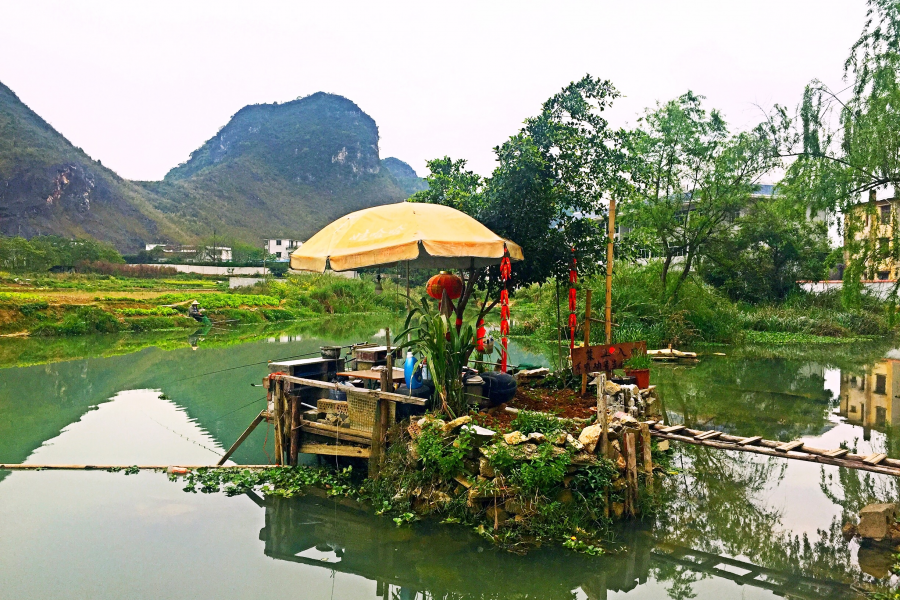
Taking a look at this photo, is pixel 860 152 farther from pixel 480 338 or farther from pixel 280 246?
pixel 280 246

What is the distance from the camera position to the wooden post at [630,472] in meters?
5.81

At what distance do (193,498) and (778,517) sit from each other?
6299 millimetres

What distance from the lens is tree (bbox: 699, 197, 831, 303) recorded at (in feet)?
89.6

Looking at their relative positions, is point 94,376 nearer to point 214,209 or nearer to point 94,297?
point 94,297

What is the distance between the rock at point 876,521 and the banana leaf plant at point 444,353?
12.5ft

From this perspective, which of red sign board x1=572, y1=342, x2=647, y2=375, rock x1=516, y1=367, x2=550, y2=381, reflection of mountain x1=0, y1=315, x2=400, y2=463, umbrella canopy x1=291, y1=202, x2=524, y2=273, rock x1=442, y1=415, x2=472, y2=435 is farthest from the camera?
reflection of mountain x1=0, y1=315, x2=400, y2=463

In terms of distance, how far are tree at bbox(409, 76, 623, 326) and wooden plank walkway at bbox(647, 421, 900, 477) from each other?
2.91 meters

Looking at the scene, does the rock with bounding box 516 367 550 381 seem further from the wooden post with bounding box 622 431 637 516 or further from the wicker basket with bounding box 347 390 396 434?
the wooden post with bounding box 622 431 637 516

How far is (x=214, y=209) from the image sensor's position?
2997 inches

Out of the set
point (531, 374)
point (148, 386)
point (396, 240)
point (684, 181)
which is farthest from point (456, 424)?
point (684, 181)

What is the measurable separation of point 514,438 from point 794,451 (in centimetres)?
270

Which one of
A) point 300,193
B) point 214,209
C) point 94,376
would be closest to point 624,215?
point 94,376

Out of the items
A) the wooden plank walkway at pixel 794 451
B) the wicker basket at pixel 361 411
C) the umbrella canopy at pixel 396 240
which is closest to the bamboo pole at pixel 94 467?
the wicker basket at pixel 361 411

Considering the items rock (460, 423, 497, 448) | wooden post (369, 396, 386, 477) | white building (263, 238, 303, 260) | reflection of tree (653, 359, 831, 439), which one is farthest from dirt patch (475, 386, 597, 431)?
white building (263, 238, 303, 260)
